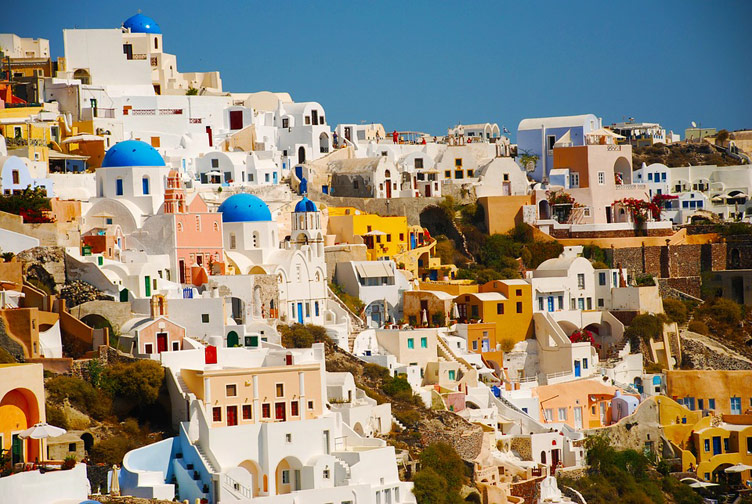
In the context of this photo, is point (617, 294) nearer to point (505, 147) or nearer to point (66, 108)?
point (505, 147)

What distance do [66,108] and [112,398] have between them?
25.0 m

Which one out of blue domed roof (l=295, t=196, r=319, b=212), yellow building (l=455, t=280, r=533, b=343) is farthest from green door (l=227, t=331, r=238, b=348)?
yellow building (l=455, t=280, r=533, b=343)

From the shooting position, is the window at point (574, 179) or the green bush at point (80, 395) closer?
the green bush at point (80, 395)

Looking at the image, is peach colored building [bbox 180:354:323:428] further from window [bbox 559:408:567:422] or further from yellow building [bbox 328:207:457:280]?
yellow building [bbox 328:207:457:280]

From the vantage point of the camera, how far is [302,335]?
50.3 metres

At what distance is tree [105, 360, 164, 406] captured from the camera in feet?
136

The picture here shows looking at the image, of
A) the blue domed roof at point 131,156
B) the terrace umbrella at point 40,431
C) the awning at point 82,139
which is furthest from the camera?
the awning at point 82,139

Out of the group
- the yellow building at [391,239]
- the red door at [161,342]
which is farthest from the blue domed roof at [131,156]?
the red door at [161,342]

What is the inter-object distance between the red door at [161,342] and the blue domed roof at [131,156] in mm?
10855

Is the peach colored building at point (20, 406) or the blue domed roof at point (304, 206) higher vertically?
the blue domed roof at point (304, 206)

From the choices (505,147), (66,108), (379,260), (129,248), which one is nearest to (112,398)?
(129,248)

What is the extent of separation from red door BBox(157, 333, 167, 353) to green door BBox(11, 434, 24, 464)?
7147 millimetres

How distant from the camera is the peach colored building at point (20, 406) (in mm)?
37125

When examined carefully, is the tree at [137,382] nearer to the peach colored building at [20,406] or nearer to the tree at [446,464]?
the peach colored building at [20,406]
